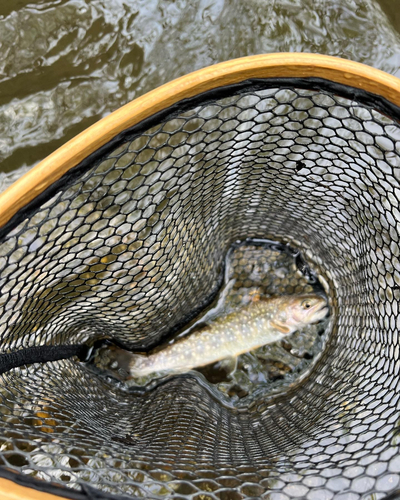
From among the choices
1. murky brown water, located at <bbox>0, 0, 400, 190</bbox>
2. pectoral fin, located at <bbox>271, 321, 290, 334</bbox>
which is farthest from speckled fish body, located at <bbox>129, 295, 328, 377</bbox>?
murky brown water, located at <bbox>0, 0, 400, 190</bbox>

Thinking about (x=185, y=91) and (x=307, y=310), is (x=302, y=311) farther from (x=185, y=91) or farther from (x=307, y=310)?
(x=185, y=91)

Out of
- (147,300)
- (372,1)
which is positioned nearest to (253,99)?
(372,1)

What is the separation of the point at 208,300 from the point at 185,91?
149 centimetres

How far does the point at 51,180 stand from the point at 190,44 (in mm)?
1538

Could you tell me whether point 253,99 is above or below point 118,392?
above

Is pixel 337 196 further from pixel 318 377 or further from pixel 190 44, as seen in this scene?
pixel 190 44

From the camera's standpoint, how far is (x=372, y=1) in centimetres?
226

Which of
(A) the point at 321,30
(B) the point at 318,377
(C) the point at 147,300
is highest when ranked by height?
(A) the point at 321,30

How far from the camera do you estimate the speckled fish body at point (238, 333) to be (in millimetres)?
2287

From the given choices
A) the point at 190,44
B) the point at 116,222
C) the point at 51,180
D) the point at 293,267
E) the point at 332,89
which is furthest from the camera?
the point at 293,267

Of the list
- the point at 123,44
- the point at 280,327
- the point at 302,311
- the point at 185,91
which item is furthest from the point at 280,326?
the point at 123,44

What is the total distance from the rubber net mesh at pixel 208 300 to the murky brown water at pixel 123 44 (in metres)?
0.34

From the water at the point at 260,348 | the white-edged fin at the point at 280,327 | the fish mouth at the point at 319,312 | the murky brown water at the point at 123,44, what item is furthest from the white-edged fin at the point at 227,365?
the murky brown water at the point at 123,44

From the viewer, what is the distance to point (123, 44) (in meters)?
2.22
